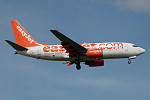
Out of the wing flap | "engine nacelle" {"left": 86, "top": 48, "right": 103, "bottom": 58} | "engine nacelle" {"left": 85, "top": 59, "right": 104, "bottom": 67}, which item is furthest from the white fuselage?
"engine nacelle" {"left": 85, "top": 59, "right": 104, "bottom": 67}

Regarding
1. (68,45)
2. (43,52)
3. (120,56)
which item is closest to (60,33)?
(68,45)

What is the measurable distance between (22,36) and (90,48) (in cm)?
1280

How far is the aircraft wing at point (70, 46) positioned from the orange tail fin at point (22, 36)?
628cm

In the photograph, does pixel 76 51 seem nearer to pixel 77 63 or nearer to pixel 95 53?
pixel 77 63

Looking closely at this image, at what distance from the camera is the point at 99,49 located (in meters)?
47.7

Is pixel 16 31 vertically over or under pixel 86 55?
over

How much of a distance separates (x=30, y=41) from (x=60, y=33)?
10.5m

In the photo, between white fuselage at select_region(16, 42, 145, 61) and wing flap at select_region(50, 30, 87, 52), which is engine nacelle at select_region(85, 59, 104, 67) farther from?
wing flap at select_region(50, 30, 87, 52)

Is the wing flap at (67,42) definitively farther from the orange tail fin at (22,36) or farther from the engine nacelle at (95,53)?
the orange tail fin at (22,36)

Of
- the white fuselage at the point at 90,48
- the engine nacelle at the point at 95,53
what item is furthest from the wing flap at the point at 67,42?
the white fuselage at the point at 90,48

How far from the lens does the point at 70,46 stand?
156 feet

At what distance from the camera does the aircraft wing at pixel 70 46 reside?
4547cm

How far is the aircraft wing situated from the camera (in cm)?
4547

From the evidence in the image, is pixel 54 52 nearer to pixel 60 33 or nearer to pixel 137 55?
pixel 60 33
